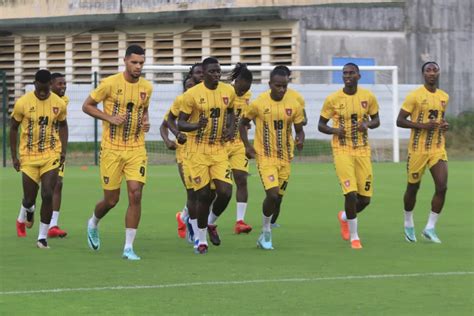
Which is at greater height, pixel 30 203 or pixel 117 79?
pixel 117 79

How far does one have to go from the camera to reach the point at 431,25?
43531 mm

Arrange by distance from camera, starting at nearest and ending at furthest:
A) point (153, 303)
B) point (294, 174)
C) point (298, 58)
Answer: point (153, 303)
point (294, 174)
point (298, 58)

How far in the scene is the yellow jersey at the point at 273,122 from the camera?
16.0 meters

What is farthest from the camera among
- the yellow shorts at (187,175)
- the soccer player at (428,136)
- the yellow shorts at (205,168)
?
the soccer player at (428,136)

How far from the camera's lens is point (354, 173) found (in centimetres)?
1619

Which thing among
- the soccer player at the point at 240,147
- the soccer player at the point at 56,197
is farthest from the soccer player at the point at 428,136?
the soccer player at the point at 56,197

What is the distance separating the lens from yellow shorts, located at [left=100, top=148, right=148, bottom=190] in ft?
48.2

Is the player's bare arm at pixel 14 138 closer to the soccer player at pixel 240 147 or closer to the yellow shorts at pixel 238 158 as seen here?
the soccer player at pixel 240 147

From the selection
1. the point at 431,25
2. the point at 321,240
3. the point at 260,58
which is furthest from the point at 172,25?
the point at 321,240

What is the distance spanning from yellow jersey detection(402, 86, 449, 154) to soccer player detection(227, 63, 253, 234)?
2162 millimetres

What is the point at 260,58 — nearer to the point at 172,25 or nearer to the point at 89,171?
the point at 172,25

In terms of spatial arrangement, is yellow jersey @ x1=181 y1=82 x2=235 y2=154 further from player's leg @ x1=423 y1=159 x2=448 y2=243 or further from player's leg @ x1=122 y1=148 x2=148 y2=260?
player's leg @ x1=423 y1=159 x2=448 y2=243

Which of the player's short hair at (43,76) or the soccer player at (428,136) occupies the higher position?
the player's short hair at (43,76)

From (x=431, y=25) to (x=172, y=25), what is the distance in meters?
8.55
